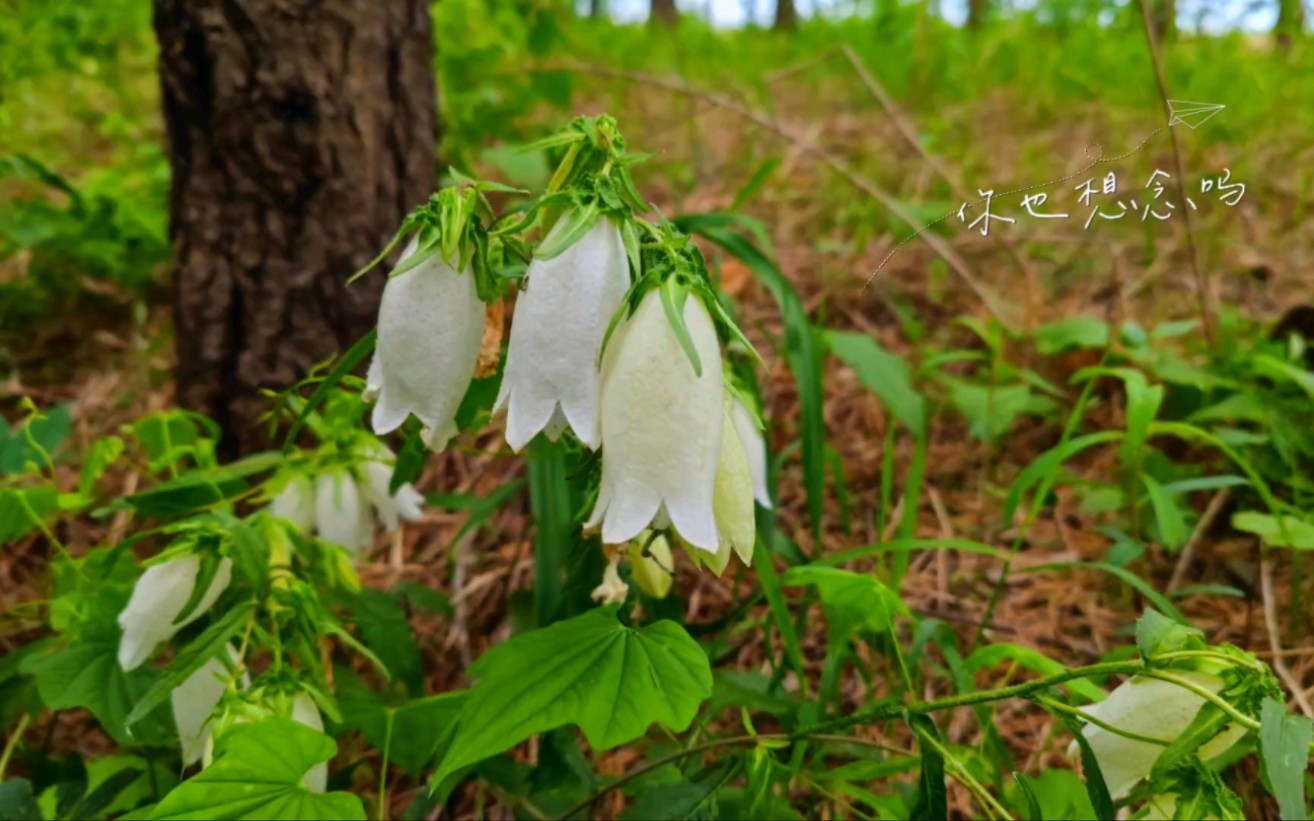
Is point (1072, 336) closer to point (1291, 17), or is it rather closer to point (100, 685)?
point (1291, 17)

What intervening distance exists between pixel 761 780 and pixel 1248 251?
2533 mm

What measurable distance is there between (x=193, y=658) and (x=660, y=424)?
0.60 metres

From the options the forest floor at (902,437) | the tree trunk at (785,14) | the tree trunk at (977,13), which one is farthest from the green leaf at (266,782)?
the tree trunk at (785,14)

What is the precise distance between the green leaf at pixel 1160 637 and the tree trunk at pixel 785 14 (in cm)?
727

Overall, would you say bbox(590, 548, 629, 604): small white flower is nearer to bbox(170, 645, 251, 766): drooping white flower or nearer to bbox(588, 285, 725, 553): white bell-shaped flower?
bbox(588, 285, 725, 553): white bell-shaped flower

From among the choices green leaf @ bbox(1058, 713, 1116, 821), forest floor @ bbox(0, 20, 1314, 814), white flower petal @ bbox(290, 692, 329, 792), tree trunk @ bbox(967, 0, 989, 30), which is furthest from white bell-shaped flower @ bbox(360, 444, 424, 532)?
tree trunk @ bbox(967, 0, 989, 30)

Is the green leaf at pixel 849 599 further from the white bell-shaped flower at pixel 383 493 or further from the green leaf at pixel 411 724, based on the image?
the white bell-shaped flower at pixel 383 493

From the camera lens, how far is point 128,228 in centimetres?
262

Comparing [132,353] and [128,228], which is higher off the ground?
[128,228]

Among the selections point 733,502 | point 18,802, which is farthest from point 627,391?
point 18,802

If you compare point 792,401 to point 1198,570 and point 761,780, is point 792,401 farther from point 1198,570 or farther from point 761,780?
point 761,780

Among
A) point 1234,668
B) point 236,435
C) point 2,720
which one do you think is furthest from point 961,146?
point 2,720

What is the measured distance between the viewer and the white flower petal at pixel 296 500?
1.51 m

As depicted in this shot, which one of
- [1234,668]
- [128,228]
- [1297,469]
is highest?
[128,228]
